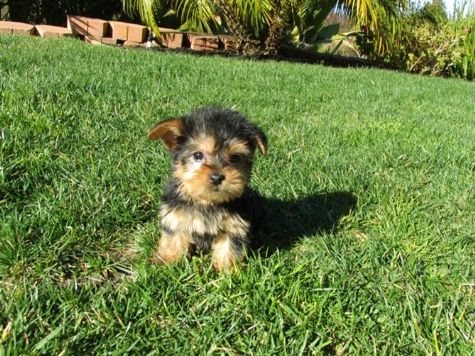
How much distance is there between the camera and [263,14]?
13.8 m

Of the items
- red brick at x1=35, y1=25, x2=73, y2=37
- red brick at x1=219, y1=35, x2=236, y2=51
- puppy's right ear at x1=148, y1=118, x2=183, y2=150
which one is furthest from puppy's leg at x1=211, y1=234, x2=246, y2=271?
red brick at x1=219, y1=35, x2=236, y2=51

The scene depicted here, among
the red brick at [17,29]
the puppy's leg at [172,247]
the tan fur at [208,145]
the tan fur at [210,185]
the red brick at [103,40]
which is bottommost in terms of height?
the red brick at [103,40]

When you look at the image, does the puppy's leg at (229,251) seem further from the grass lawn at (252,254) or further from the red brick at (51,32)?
the red brick at (51,32)

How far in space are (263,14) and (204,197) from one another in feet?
39.1

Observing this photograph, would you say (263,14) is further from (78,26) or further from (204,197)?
(204,197)

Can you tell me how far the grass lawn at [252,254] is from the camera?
2553mm

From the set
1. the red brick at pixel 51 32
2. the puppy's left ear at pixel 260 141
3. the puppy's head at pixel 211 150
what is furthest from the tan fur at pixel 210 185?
the red brick at pixel 51 32

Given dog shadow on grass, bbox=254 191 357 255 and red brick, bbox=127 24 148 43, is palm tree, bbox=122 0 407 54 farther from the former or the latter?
dog shadow on grass, bbox=254 191 357 255

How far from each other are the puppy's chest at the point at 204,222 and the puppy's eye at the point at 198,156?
29 cm

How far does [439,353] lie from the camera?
8.24 ft

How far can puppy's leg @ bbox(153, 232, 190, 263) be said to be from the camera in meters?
3.06

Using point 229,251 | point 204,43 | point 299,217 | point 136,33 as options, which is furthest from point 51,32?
point 229,251

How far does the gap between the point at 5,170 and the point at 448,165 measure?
429cm

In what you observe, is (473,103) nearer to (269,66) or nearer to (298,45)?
(269,66)
